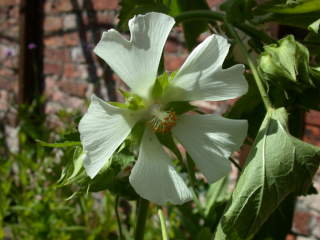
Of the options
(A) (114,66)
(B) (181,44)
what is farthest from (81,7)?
(A) (114,66)

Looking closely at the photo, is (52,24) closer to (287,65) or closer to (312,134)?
(312,134)

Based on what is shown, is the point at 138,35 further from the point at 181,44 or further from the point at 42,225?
the point at 181,44

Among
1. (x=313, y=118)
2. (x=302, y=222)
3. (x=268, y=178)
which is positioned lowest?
(x=302, y=222)

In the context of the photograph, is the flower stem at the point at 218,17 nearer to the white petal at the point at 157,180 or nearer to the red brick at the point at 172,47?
the white petal at the point at 157,180

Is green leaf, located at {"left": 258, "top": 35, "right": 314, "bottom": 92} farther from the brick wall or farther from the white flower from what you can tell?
the brick wall

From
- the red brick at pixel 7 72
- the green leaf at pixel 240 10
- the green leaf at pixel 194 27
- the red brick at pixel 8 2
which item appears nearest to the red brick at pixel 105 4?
the red brick at pixel 8 2

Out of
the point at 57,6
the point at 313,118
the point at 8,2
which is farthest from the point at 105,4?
the point at 313,118
